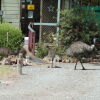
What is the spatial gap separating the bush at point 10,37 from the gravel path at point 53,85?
95.7 inches

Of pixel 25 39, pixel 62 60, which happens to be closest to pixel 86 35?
pixel 62 60

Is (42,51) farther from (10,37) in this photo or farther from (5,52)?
(5,52)

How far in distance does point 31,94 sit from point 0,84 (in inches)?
53.7

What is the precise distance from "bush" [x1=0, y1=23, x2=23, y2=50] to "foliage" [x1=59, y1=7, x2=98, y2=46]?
5.41ft

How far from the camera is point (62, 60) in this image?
1474 cm

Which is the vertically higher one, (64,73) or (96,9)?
(96,9)

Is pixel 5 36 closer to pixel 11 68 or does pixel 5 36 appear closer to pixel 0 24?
pixel 0 24

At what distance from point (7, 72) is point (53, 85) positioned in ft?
7.22

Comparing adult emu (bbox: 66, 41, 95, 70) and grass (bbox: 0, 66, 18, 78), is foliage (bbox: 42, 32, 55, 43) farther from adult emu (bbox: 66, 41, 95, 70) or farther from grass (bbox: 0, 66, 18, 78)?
grass (bbox: 0, 66, 18, 78)

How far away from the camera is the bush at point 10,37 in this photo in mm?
15109

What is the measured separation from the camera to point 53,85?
10.2m

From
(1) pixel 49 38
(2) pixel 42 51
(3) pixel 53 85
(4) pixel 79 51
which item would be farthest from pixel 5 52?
(3) pixel 53 85

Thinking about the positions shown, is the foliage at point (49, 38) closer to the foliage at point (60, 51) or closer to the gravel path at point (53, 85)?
the foliage at point (60, 51)

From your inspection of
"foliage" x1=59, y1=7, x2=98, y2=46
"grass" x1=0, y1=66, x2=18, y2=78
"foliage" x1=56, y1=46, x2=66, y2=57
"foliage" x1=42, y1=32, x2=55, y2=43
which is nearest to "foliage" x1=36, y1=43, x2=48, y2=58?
"foliage" x1=56, y1=46, x2=66, y2=57
